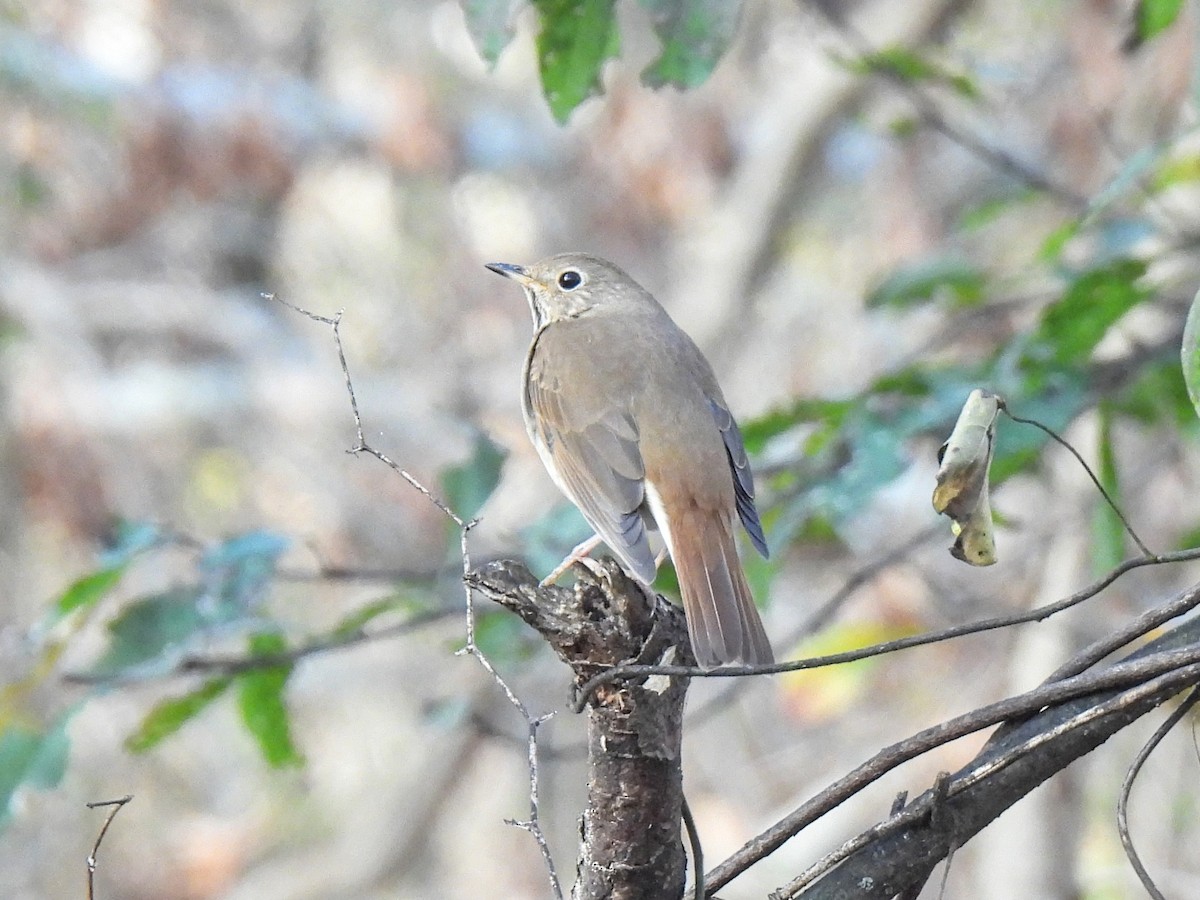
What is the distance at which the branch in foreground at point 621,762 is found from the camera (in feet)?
7.32

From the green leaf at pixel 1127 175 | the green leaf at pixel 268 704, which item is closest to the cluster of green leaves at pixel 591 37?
the green leaf at pixel 1127 175

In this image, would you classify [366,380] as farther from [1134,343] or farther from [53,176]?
[1134,343]

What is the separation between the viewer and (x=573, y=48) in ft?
10.3

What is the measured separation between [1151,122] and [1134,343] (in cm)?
340

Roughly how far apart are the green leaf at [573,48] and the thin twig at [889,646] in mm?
1377

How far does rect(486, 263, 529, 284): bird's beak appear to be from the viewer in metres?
4.54

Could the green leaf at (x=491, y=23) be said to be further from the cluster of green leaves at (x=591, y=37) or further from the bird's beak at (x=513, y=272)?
the bird's beak at (x=513, y=272)

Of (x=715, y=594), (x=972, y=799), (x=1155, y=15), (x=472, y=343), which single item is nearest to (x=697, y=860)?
(x=972, y=799)

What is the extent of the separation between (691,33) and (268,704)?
1954mm

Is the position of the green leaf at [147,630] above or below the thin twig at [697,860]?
above

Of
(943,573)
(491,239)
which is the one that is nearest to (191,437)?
(491,239)

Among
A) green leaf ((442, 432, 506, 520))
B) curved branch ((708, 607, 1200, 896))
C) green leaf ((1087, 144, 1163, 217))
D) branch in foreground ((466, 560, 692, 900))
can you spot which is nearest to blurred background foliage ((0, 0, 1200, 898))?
green leaf ((442, 432, 506, 520))

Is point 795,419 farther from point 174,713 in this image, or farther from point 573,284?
point 174,713

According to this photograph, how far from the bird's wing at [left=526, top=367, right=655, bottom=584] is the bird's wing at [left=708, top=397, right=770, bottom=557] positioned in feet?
0.72
